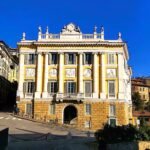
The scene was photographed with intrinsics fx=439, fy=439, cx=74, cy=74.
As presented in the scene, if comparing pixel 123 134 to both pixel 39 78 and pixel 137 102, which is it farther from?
pixel 137 102

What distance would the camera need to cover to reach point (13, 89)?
336 feet

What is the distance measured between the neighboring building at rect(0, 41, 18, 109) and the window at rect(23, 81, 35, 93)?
37.0 feet

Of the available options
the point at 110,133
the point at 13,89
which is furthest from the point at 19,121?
the point at 13,89

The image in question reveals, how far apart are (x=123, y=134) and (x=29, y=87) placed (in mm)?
37523

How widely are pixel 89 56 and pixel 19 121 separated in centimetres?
1921

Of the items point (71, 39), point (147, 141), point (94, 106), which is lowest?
point (147, 141)

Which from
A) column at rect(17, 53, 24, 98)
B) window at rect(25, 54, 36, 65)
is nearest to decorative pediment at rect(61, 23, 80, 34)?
window at rect(25, 54, 36, 65)

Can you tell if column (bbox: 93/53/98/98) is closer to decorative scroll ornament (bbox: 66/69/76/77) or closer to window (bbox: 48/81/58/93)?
decorative scroll ornament (bbox: 66/69/76/77)

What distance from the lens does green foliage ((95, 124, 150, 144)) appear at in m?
39.4

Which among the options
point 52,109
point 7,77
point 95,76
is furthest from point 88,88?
point 7,77

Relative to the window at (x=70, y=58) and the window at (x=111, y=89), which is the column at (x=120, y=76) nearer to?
the window at (x=111, y=89)

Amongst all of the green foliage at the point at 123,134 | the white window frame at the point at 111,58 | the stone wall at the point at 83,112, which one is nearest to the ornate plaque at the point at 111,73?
the white window frame at the point at 111,58

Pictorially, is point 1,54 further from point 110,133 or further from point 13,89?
point 110,133

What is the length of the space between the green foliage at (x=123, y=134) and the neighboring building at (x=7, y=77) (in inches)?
1840
